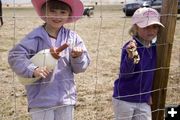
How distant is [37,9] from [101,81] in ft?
8.24

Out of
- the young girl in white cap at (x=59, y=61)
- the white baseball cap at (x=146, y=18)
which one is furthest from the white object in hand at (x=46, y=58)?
the white baseball cap at (x=146, y=18)

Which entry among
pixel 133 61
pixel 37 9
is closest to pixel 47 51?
pixel 37 9

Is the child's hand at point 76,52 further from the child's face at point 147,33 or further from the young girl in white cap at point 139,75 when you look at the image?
the child's face at point 147,33

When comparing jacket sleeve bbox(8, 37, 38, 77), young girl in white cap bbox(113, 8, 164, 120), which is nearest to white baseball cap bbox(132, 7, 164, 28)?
young girl in white cap bbox(113, 8, 164, 120)

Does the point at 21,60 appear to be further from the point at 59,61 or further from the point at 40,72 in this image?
the point at 59,61

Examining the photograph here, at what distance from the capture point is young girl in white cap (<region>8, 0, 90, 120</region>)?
2014 millimetres

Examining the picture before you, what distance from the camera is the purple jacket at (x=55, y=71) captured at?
1948mm

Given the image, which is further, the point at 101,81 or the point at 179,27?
the point at 179,27

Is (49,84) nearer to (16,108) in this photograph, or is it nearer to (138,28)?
(138,28)

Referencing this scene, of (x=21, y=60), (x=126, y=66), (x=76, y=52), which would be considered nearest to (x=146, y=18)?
(x=126, y=66)

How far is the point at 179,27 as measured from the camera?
11.2 metres

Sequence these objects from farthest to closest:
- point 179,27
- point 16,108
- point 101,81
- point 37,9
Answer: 1. point 179,27
2. point 101,81
3. point 16,108
4. point 37,9

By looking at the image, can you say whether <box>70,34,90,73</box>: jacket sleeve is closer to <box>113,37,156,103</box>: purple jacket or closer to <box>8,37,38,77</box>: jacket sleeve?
<box>8,37,38,77</box>: jacket sleeve

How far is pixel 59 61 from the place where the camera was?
2074 mm
